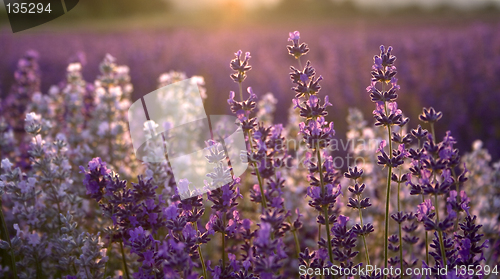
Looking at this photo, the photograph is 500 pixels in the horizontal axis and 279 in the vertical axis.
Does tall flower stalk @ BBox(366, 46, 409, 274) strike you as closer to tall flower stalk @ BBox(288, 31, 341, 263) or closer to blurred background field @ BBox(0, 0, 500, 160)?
tall flower stalk @ BBox(288, 31, 341, 263)

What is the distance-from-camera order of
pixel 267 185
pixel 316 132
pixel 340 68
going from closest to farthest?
1. pixel 316 132
2. pixel 267 185
3. pixel 340 68

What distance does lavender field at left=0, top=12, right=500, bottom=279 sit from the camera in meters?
1.45

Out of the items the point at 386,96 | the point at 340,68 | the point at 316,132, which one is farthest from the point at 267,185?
the point at 340,68

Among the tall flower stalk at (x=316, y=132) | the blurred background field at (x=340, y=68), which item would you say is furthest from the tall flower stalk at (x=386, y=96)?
the blurred background field at (x=340, y=68)

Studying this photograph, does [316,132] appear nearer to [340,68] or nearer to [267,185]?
[267,185]

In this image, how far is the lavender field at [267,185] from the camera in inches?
57.2

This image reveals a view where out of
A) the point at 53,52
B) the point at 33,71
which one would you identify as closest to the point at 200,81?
the point at 33,71

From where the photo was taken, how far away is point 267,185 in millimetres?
2021

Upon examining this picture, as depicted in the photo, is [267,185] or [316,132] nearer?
[316,132]

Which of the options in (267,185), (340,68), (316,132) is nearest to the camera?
(316,132)

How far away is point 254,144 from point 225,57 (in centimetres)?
970

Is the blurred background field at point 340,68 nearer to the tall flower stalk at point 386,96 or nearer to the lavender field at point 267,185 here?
the lavender field at point 267,185

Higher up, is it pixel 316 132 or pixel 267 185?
pixel 316 132

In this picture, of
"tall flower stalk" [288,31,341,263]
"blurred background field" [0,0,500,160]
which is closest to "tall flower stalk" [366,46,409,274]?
"tall flower stalk" [288,31,341,263]
